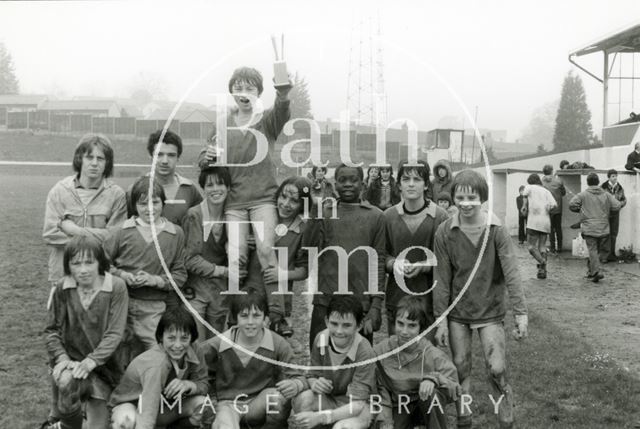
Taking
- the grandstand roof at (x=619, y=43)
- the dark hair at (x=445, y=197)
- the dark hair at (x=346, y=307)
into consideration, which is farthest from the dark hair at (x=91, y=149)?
the grandstand roof at (x=619, y=43)

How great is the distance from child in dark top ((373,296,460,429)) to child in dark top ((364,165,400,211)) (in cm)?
583

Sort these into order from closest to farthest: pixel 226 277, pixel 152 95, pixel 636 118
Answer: pixel 226 277
pixel 636 118
pixel 152 95

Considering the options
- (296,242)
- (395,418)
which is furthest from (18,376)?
(395,418)

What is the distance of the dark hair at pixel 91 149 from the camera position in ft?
15.9

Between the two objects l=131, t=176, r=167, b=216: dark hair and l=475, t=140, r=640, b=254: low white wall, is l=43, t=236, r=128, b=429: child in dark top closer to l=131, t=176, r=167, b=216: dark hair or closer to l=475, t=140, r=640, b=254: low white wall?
l=131, t=176, r=167, b=216: dark hair

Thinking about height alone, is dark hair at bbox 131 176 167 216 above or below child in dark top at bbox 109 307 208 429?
above

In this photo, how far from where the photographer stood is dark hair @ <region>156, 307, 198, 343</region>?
4.35 meters

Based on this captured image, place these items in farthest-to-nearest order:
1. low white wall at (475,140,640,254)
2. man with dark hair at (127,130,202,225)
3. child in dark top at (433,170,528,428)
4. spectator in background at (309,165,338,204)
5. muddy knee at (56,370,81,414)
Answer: low white wall at (475,140,640,254)
spectator in background at (309,165,338,204)
man with dark hair at (127,130,202,225)
child in dark top at (433,170,528,428)
muddy knee at (56,370,81,414)

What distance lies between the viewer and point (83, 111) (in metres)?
70.6

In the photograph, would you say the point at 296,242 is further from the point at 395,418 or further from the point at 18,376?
the point at 18,376

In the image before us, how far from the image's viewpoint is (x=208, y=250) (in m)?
5.15

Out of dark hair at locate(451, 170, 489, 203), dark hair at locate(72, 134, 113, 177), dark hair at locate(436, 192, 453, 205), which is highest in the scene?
dark hair at locate(72, 134, 113, 177)

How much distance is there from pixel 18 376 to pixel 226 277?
2.46 metres

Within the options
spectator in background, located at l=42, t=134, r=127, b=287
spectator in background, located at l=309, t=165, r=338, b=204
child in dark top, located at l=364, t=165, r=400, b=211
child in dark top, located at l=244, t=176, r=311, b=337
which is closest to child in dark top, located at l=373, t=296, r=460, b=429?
child in dark top, located at l=244, t=176, r=311, b=337
